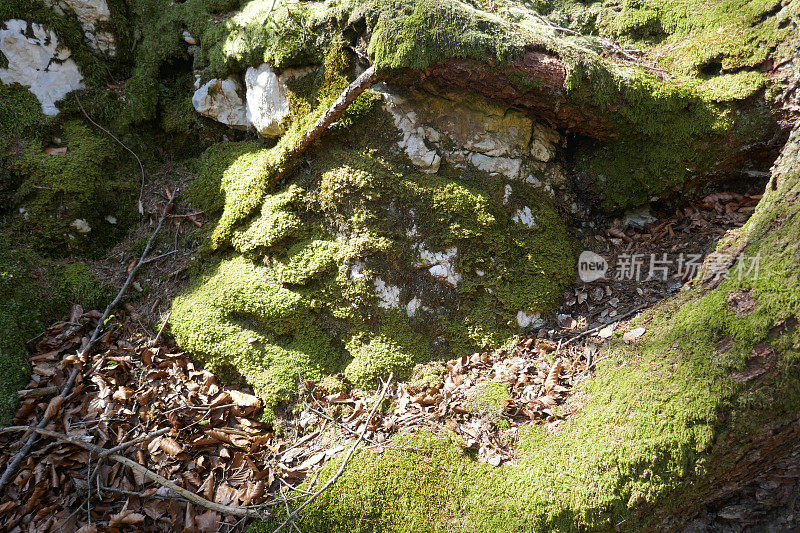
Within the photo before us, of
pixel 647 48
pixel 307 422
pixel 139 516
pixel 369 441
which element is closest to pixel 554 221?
pixel 647 48

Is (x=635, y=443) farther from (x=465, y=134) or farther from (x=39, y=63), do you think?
(x=39, y=63)

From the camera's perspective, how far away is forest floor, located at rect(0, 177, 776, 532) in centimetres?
Result: 330

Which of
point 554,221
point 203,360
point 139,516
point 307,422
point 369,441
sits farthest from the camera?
point 554,221

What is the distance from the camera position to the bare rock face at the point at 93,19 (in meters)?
4.85

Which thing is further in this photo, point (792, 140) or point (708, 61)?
point (708, 61)

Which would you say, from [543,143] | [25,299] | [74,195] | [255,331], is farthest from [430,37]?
[25,299]

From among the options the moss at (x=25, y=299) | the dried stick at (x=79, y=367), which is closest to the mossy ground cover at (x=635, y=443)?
the dried stick at (x=79, y=367)

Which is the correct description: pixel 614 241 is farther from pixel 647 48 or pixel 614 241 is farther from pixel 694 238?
pixel 647 48

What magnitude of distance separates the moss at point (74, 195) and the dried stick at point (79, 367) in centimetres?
46

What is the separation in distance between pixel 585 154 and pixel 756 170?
1615 mm

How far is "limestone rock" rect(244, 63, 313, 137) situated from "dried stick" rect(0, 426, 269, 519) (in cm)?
332

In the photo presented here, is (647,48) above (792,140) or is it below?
above

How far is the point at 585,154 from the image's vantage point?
185 inches

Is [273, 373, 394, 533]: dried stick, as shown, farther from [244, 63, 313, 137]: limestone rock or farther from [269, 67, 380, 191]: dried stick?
[244, 63, 313, 137]: limestone rock
